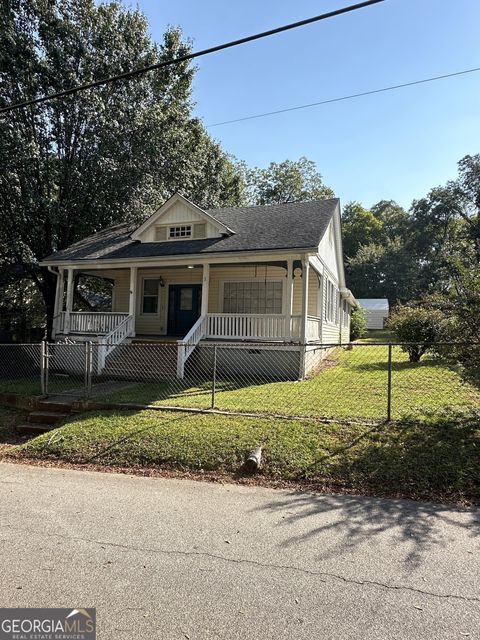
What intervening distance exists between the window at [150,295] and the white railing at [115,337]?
251 cm

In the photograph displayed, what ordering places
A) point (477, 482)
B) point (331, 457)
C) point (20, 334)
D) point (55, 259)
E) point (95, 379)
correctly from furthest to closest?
point (20, 334)
point (55, 259)
point (95, 379)
point (331, 457)
point (477, 482)

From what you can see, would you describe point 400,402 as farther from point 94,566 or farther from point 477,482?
point 94,566

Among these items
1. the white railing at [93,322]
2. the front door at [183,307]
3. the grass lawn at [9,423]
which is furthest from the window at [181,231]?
the grass lawn at [9,423]

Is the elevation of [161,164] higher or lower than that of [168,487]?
higher

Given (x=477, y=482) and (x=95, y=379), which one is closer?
(x=477, y=482)

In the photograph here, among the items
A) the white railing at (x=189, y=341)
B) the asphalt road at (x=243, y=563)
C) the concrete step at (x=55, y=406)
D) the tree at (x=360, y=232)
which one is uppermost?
the tree at (x=360, y=232)

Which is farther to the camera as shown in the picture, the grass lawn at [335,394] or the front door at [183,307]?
the front door at [183,307]

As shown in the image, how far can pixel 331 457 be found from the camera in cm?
548

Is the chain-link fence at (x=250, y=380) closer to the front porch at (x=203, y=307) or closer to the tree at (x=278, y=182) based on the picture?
the front porch at (x=203, y=307)

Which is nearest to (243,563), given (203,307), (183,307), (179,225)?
(203,307)

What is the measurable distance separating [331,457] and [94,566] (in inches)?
129

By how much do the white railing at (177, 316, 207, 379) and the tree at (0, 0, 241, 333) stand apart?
28.3 feet

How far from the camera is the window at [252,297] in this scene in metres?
14.3

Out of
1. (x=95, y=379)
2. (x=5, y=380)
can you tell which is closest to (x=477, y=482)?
(x=95, y=379)
